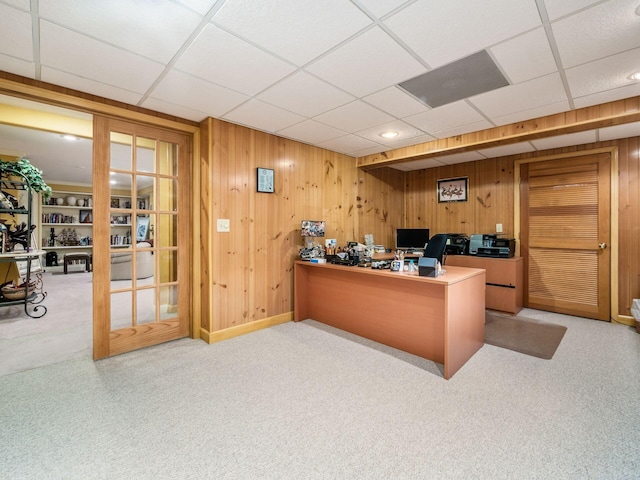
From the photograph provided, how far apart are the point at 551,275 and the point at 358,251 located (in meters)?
2.98

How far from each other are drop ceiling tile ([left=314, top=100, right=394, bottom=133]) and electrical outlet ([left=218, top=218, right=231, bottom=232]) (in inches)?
59.0

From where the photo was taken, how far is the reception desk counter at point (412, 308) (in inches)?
101

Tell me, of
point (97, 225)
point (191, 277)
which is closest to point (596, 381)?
point (191, 277)

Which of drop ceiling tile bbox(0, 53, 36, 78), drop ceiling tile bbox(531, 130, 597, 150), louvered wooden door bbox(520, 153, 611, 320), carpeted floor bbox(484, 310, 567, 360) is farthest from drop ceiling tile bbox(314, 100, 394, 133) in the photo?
louvered wooden door bbox(520, 153, 611, 320)

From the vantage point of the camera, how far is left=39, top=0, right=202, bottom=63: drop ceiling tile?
5.26 ft

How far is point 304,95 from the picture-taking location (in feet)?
8.76

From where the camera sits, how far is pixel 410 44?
1943mm

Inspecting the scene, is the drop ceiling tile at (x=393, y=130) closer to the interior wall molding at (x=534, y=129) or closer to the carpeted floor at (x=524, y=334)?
the interior wall molding at (x=534, y=129)

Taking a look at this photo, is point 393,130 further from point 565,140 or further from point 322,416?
point 322,416

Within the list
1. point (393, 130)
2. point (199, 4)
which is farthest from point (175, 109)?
point (393, 130)

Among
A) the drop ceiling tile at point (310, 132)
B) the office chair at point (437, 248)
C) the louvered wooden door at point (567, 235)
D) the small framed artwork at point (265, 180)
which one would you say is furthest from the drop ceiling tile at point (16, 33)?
the louvered wooden door at point (567, 235)

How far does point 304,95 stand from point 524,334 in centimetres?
353

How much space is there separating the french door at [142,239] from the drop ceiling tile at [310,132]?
3.97 ft

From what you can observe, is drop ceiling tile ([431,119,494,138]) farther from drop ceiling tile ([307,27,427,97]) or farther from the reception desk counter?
the reception desk counter
